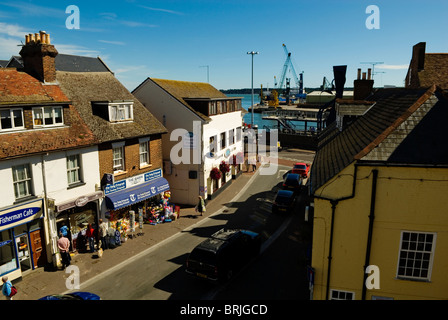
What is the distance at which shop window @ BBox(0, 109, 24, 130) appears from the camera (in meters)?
14.5

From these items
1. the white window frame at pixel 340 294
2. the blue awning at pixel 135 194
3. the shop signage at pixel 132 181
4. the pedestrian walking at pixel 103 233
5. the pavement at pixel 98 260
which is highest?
the shop signage at pixel 132 181

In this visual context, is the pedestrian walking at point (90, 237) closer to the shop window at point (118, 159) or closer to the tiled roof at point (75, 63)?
the shop window at point (118, 159)

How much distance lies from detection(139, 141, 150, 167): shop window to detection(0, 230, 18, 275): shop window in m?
9.16

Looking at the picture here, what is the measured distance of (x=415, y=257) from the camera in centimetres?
1038

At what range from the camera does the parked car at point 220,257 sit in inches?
553

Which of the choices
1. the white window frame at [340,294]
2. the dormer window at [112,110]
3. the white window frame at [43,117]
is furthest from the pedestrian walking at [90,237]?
the white window frame at [340,294]

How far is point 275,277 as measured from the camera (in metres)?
15.2

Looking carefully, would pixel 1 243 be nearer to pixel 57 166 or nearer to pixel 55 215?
pixel 55 215

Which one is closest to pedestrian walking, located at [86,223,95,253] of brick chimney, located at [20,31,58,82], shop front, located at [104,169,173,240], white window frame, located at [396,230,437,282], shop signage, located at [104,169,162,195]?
shop front, located at [104,169,173,240]

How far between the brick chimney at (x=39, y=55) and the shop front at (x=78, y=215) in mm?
7503

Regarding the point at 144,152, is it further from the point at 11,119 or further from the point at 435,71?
the point at 435,71

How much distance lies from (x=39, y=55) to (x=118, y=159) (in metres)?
7.49

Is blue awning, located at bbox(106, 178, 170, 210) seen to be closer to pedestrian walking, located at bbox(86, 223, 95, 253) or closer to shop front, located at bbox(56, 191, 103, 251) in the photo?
shop front, located at bbox(56, 191, 103, 251)

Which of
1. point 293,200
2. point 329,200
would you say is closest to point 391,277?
point 329,200
